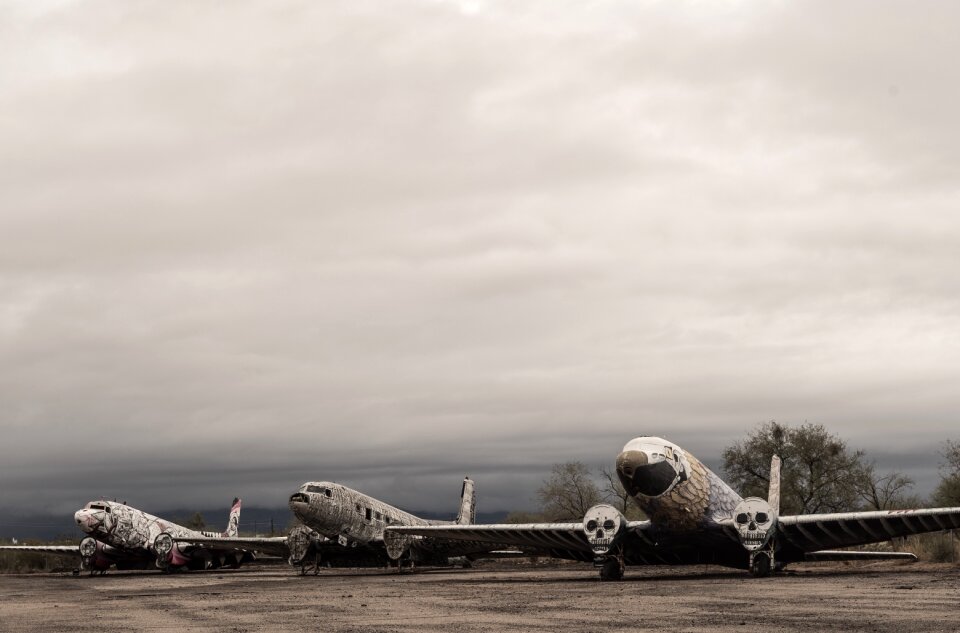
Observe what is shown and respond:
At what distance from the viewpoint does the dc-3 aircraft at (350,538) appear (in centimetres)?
5591

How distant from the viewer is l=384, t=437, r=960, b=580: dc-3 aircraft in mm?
39625

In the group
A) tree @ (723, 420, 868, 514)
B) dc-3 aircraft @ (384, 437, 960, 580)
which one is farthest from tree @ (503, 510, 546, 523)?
dc-3 aircraft @ (384, 437, 960, 580)

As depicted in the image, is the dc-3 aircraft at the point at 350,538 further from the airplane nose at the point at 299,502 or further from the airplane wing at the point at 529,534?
the airplane wing at the point at 529,534

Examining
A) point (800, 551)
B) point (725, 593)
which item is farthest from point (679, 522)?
point (725, 593)

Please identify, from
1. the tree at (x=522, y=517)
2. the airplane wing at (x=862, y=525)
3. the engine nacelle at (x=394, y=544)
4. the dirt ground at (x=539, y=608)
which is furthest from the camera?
the tree at (x=522, y=517)

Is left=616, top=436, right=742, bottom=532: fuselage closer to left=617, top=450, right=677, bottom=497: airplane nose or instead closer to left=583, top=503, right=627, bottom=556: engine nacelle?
left=617, top=450, right=677, bottom=497: airplane nose

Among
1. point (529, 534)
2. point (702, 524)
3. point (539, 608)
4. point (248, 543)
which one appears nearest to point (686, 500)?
point (702, 524)

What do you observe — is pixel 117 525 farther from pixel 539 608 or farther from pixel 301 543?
pixel 539 608

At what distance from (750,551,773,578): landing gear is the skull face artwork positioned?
0.47m

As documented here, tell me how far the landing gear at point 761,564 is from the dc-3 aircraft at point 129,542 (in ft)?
121

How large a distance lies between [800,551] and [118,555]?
43.9 m

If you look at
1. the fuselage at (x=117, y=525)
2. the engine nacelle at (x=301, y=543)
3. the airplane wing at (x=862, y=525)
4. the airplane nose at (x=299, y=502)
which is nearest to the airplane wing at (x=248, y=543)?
the fuselage at (x=117, y=525)

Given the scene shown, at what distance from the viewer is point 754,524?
39.6 meters

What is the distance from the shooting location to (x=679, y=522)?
40.6 metres
